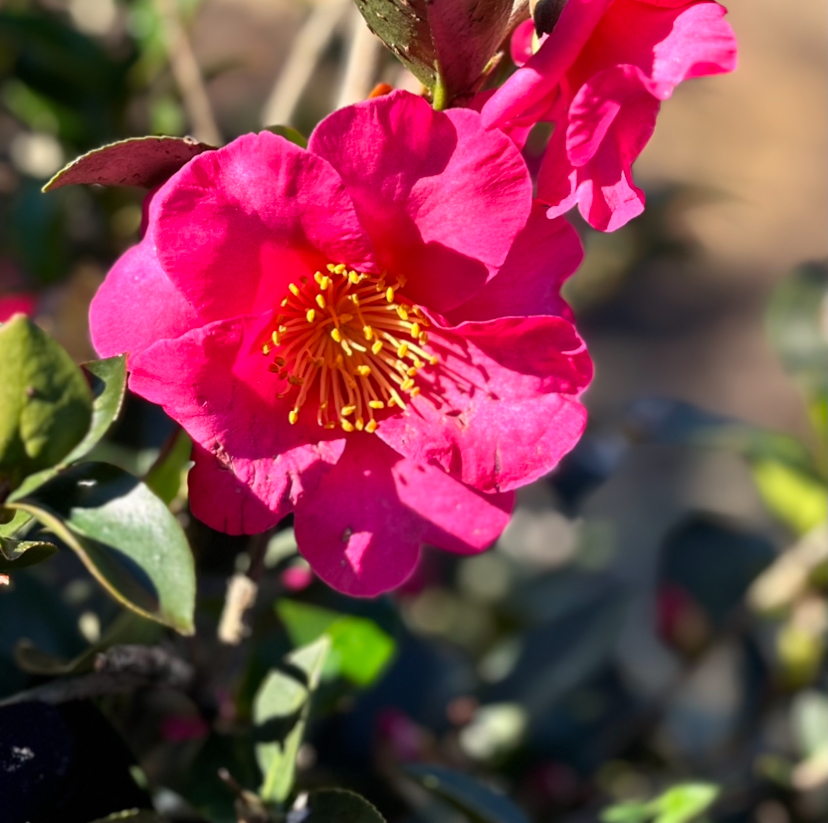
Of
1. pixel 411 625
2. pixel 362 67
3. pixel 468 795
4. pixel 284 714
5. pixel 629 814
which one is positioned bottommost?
pixel 411 625

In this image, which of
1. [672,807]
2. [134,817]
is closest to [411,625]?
[672,807]

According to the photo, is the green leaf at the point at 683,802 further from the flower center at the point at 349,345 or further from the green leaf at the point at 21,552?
the green leaf at the point at 21,552

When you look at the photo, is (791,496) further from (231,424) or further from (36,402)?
(36,402)

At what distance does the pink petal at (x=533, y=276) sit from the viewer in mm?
697

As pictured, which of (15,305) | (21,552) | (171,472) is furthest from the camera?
(15,305)

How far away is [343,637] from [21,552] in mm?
501

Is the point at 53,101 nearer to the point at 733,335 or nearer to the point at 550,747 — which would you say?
the point at 550,747

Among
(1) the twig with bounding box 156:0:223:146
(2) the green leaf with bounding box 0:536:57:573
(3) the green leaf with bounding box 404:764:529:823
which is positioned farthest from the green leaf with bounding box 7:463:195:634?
(1) the twig with bounding box 156:0:223:146

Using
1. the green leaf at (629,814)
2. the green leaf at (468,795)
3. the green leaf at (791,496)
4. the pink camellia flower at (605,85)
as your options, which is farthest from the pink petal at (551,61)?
the green leaf at (791,496)

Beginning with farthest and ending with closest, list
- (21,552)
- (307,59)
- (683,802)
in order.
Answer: (307,59), (683,802), (21,552)

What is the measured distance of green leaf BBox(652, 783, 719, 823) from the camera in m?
0.90

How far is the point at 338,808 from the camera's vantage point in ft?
2.28

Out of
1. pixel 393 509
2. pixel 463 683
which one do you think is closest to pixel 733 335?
pixel 463 683

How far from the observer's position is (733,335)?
358 cm
